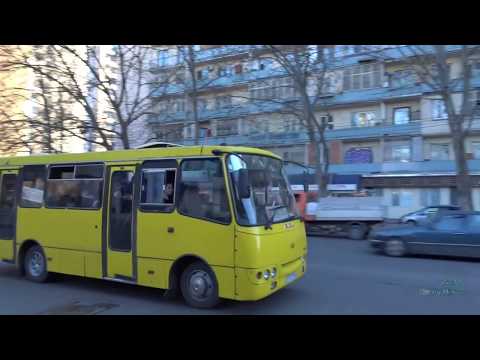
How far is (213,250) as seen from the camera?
18.9 feet

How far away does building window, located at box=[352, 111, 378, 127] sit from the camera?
31.1 meters

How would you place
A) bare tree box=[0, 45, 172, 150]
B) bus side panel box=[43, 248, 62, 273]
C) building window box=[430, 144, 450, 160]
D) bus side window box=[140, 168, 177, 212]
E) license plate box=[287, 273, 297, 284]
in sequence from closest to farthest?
license plate box=[287, 273, 297, 284] → bus side window box=[140, 168, 177, 212] → bus side panel box=[43, 248, 62, 273] → bare tree box=[0, 45, 172, 150] → building window box=[430, 144, 450, 160]

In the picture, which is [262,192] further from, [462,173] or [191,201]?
[462,173]

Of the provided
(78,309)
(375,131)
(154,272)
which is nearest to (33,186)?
(78,309)

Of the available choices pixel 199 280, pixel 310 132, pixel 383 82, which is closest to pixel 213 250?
pixel 199 280

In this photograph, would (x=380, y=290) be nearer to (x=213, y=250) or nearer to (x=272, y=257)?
(x=272, y=257)

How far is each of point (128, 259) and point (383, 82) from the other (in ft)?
92.5

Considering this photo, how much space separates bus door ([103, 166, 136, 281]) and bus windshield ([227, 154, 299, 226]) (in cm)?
203

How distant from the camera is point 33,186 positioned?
8.17 m

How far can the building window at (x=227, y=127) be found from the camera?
1371 inches

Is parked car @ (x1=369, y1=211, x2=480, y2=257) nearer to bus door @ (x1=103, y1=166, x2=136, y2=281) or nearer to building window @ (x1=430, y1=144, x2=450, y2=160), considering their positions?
bus door @ (x1=103, y1=166, x2=136, y2=281)

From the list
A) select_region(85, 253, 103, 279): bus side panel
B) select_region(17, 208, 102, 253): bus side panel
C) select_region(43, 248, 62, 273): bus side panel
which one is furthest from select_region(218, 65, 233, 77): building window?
select_region(85, 253, 103, 279): bus side panel

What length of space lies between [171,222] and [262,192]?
1501 mm

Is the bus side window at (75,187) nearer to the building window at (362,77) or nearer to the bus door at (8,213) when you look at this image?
the bus door at (8,213)
